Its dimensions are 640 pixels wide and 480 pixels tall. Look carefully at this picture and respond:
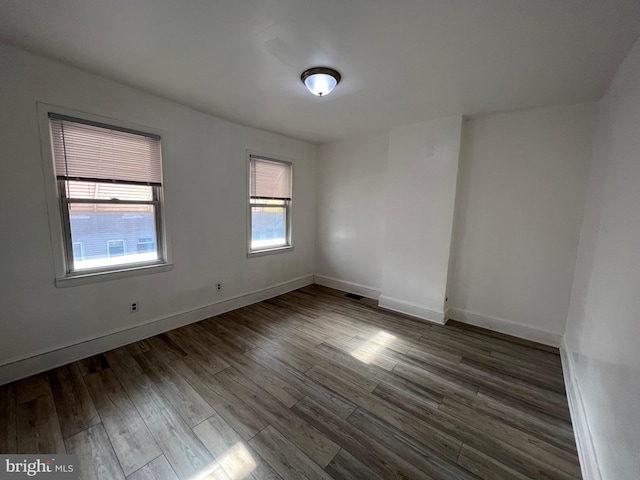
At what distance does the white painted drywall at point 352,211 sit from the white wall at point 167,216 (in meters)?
0.78

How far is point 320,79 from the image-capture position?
2.05m

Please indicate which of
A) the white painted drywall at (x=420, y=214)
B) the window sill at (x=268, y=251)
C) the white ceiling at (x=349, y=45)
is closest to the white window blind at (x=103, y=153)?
the white ceiling at (x=349, y=45)

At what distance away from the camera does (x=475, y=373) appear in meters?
2.27

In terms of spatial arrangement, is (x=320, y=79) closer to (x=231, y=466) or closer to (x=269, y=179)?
(x=269, y=179)

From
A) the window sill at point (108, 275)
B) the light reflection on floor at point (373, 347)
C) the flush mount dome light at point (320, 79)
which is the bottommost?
the light reflection on floor at point (373, 347)

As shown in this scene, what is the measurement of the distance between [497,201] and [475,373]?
1958 mm

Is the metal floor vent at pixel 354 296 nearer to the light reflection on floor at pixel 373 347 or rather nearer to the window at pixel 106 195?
the light reflection on floor at pixel 373 347

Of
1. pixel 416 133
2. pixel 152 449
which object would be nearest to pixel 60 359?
pixel 152 449

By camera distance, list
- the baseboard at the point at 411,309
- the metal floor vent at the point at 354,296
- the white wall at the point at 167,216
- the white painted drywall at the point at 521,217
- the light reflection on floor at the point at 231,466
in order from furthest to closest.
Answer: the metal floor vent at the point at 354,296, the baseboard at the point at 411,309, the white painted drywall at the point at 521,217, the white wall at the point at 167,216, the light reflection on floor at the point at 231,466

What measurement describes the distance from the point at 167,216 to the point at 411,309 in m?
3.33

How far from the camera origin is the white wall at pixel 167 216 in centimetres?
192

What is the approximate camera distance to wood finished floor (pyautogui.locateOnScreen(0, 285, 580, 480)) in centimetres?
144

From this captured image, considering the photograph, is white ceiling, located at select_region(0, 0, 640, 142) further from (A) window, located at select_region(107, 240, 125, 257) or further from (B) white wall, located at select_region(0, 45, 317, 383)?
(A) window, located at select_region(107, 240, 125, 257)

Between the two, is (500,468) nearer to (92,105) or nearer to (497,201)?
(497,201)
